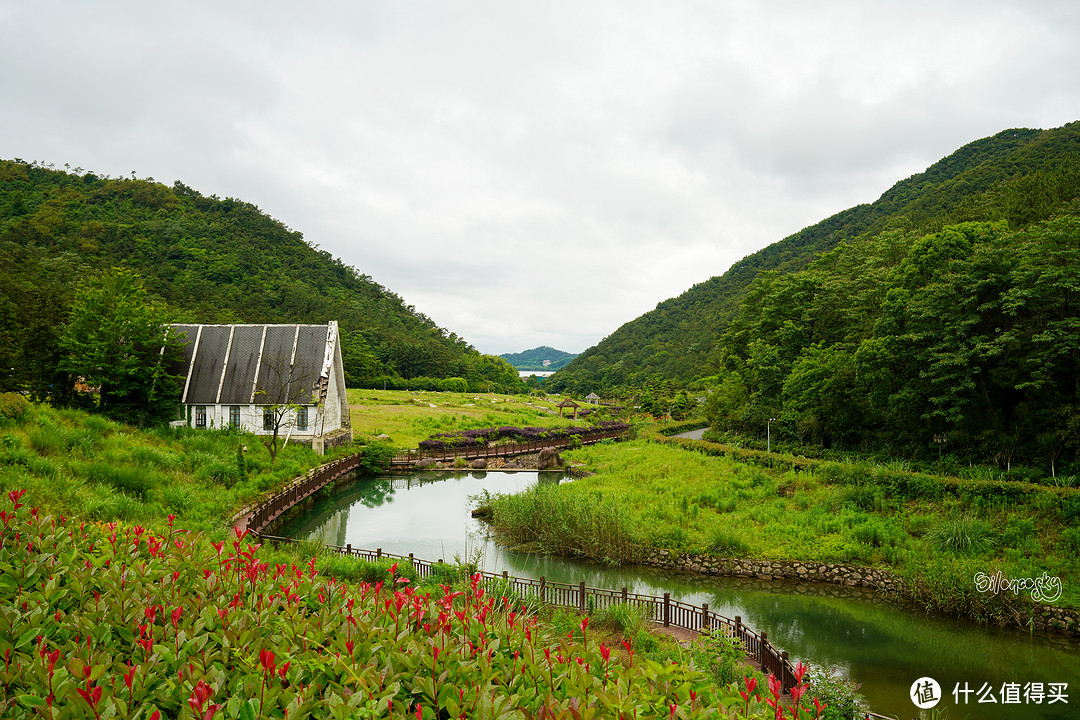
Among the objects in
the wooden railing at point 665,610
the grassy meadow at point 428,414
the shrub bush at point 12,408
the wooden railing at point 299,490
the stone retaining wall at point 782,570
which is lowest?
the stone retaining wall at point 782,570

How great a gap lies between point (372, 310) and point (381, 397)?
3998 cm

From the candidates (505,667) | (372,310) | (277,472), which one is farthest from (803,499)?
(372,310)

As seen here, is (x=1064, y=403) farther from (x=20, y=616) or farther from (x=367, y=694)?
(x=20, y=616)

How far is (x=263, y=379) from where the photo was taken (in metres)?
28.0

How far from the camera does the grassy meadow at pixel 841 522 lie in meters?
13.2

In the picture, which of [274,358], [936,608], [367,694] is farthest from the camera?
[274,358]

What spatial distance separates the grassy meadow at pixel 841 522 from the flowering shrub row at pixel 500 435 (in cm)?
1401

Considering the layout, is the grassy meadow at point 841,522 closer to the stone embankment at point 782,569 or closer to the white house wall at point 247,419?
the stone embankment at point 782,569

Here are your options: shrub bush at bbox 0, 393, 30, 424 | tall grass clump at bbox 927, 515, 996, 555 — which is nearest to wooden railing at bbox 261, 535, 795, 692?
tall grass clump at bbox 927, 515, 996, 555

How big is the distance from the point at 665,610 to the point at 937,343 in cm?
1393

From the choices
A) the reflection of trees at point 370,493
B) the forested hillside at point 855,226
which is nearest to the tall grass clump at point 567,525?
the reflection of trees at point 370,493

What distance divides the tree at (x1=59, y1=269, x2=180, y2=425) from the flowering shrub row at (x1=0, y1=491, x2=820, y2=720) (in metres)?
20.6

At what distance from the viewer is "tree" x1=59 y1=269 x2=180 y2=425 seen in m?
21.5

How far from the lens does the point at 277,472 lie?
21078mm
